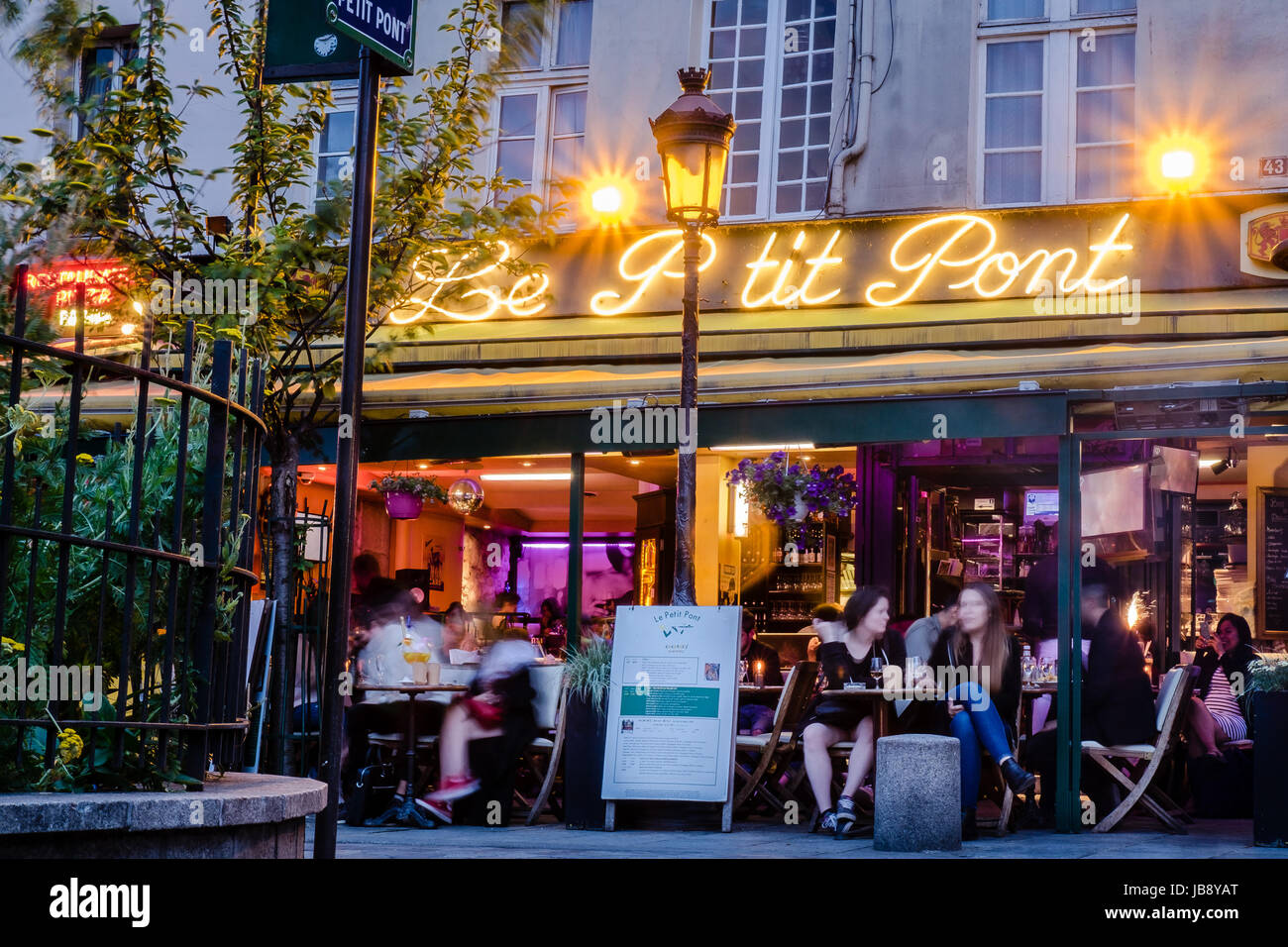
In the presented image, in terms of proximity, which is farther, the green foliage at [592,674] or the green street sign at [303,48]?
the green foliage at [592,674]

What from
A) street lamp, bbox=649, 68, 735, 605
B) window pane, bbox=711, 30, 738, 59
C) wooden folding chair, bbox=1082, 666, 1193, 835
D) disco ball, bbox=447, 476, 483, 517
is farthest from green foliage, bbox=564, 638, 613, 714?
window pane, bbox=711, 30, 738, 59

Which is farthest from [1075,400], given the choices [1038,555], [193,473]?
[193,473]

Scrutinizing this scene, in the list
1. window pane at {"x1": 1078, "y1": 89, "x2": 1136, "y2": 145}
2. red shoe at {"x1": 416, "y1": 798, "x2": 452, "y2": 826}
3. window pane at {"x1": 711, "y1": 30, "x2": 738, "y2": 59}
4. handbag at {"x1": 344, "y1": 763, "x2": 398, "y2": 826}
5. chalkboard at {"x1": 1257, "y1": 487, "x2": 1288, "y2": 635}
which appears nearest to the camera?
red shoe at {"x1": 416, "y1": 798, "x2": 452, "y2": 826}

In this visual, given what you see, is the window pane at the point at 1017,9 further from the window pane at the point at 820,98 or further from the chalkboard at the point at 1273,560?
the chalkboard at the point at 1273,560

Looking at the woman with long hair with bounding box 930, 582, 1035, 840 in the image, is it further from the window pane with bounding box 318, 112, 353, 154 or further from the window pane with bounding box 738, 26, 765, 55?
the window pane with bounding box 318, 112, 353, 154

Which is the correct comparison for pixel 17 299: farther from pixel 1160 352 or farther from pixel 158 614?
pixel 1160 352

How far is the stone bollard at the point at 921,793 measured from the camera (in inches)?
335

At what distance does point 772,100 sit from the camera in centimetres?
1360

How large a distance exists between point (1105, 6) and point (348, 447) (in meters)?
9.88

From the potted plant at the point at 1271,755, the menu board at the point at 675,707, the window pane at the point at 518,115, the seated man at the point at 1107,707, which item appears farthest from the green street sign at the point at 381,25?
the window pane at the point at 518,115

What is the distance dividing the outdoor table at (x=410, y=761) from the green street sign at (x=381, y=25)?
5.78 metres

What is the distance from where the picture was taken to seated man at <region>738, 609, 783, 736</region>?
37.9ft

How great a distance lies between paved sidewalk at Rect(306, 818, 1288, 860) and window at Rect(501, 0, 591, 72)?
7205 mm
